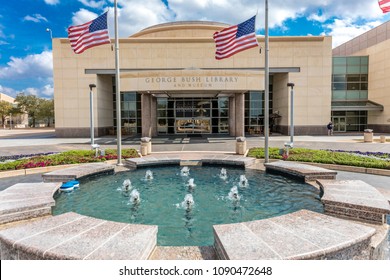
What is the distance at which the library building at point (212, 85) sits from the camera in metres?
26.5

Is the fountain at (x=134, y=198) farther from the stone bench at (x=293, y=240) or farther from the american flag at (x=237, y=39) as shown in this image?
the american flag at (x=237, y=39)

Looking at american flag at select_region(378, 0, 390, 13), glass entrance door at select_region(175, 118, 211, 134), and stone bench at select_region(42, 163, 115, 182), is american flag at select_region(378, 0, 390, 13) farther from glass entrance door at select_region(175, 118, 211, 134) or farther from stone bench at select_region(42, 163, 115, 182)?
glass entrance door at select_region(175, 118, 211, 134)

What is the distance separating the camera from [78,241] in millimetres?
4102

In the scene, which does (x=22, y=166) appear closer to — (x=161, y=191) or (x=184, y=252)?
(x=161, y=191)

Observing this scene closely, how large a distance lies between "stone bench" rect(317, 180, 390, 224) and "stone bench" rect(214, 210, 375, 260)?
1136 mm

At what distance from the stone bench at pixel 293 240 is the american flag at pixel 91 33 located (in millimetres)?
12027

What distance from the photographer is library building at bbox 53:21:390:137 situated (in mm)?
26453

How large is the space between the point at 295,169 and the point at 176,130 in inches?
1068

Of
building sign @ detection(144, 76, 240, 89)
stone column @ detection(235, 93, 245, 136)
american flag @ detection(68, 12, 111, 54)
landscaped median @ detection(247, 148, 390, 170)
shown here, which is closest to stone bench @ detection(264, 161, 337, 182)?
landscaped median @ detection(247, 148, 390, 170)

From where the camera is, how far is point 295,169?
9992 mm

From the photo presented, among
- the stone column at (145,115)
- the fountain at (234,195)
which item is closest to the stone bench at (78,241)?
the fountain at (234,195)

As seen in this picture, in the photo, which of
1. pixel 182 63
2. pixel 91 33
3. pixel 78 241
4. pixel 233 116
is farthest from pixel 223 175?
pixel 182 63
